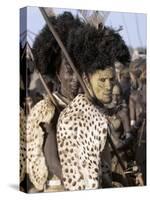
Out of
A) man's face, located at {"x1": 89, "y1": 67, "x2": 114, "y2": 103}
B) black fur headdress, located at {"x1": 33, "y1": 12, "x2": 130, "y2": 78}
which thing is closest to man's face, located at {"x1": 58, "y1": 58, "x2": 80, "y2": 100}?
black fur headdress, located at {"x1": 33, "y1": 12, "x2": 130, "y2": 78}

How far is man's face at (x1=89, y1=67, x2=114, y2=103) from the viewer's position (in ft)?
20.1

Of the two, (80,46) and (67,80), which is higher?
(80,46)

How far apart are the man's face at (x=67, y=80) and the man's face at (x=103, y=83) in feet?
0.59

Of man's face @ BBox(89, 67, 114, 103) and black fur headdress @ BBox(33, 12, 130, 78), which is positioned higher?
black fur headdress @ BBox(33, 12, 130, 78)

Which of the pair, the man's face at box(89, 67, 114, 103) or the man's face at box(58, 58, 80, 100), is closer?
the man's face at box(58, 58, 80, 100)

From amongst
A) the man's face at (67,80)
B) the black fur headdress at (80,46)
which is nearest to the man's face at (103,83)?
the black fur headdress at (80,46)

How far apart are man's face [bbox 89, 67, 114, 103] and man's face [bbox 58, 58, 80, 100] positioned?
18cm

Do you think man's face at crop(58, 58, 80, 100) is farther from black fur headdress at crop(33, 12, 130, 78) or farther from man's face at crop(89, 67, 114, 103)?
man's face at crop(89, 67, 114, 103)

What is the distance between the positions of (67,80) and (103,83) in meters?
0.37

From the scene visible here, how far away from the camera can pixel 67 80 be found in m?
5.97

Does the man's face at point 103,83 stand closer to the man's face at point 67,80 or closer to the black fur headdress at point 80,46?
the black fur headdress at point 80,46
